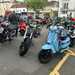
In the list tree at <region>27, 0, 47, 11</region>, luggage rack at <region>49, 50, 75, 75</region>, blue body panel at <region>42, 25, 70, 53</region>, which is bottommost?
tree at <region>27, 0, 47, 11</region>

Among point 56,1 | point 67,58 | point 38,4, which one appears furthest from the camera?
point 56,1

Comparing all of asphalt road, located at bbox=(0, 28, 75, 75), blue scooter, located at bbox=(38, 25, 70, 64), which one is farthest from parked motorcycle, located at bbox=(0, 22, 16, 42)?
blue scooter, located at bbox=(38, 25, 70, 64)

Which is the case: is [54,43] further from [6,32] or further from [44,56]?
[6,32]

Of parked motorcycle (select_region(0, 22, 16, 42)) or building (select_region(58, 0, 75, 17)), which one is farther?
building (select_region(58, 0, 75, 17))

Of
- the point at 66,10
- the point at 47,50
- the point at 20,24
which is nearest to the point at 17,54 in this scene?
the point at 47,50

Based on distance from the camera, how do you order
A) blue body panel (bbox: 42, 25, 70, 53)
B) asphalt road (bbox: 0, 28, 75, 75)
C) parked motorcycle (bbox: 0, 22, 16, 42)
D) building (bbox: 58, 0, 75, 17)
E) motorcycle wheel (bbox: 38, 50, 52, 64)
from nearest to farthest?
asphalt road (bbox: 0, 28, 75, 75), motorcycle wheel (bbox: 38, 50, 52, 64), blue body panel (bbox: 42, 25, 70, 53), parked motorcycle (bbox: 0, 22, 16, 42), building (bbox: 58, 0, 75, 17)

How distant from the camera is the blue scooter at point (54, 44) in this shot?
9.40 m

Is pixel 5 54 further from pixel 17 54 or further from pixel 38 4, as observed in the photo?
pixel 38 4

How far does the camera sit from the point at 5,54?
10.7 metres

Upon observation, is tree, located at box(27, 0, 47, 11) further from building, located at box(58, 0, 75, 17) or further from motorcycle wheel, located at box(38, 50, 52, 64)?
motorcycle wheel, located at box(38, 50, 52, 64)

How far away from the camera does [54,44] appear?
Result: 32.5ft

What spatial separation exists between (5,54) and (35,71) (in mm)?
2566

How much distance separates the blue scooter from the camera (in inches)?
370

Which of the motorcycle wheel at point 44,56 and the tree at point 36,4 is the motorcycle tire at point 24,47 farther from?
the tree at point 36,4
